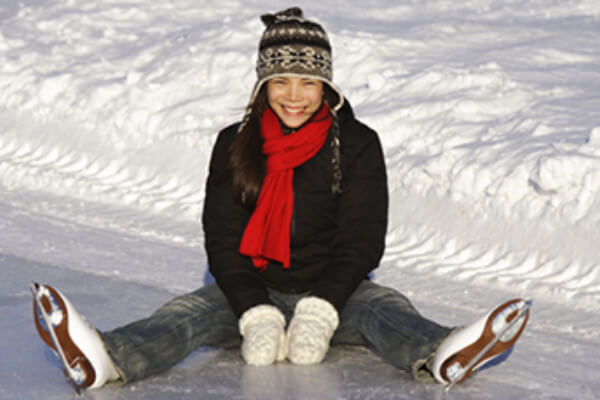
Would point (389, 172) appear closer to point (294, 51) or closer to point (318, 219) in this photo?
point (318, 219)

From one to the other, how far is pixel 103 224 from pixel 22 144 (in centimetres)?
227

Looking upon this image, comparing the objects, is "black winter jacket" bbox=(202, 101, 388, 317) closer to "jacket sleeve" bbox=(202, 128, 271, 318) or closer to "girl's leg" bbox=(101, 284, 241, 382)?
"jacket sleeve" bbox=(202, 128, 271, 318)

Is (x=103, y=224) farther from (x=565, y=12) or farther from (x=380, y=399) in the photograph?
(x=565, y=12)

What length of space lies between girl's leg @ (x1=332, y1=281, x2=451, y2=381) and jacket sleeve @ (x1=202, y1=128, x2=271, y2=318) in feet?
1.21

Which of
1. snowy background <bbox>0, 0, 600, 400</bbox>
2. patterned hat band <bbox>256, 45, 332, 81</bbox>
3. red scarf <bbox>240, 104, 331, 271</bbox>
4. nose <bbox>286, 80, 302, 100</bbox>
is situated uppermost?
patterned hat band <bbox>256, 45, 332, 81</bbox>

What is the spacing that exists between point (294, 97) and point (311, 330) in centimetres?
89

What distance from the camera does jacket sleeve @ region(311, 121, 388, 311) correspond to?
3.23 metres

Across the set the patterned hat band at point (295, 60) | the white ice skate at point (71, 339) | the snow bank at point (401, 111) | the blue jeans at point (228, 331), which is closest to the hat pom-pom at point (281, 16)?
the patterned hat band at point (295, 60)

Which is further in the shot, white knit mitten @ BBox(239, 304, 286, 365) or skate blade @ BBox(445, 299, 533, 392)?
white knit mitten @ BBox(239, 304, 286, 365)

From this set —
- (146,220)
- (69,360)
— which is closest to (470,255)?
(146,220)

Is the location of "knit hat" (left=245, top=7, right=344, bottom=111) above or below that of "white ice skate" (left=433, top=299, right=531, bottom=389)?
above

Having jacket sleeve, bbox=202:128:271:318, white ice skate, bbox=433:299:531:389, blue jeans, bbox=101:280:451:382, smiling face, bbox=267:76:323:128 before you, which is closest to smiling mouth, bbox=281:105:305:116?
smiling face, bbox=267:76:323:128

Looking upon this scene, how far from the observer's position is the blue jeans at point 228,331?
294cm

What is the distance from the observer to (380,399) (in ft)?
9.41
